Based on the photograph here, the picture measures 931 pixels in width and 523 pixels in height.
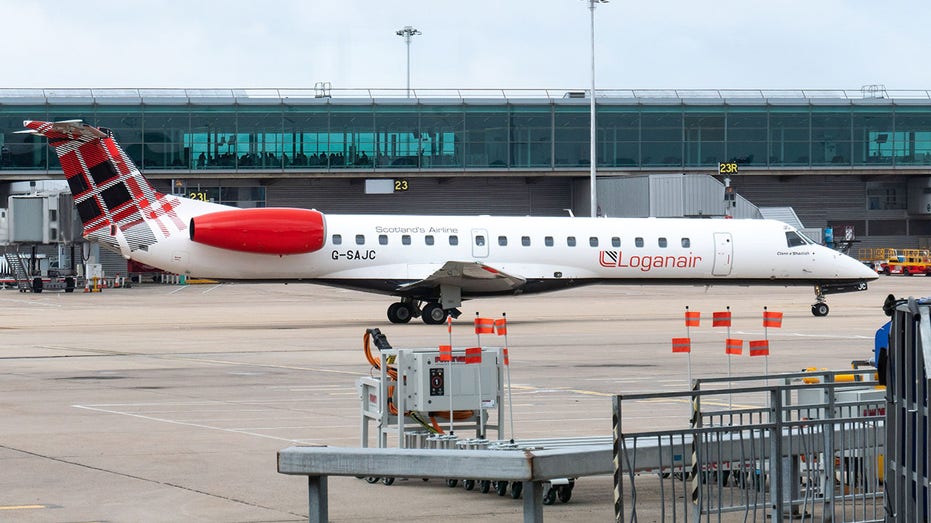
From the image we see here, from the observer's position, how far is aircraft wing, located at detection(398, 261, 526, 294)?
118 feet

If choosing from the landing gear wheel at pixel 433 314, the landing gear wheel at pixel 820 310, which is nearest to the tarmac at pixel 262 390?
the landing gear wheel at pixel 433 314

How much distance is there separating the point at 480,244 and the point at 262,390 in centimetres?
1845

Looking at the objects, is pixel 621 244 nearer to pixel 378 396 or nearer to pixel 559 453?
pixel 378 396

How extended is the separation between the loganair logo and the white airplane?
0.09 feet

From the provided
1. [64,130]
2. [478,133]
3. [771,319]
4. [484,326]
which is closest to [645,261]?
[64,130]

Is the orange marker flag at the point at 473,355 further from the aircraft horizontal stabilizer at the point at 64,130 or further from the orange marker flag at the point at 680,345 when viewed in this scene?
the aircraft horizontal stabilizer at the point at 64,130

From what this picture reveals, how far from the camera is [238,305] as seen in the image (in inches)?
2100

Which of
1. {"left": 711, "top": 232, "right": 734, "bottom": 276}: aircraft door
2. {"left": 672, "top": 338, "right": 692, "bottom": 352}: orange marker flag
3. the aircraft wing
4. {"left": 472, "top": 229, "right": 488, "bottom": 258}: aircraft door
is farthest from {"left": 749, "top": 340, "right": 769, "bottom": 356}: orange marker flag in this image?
{"left": 711, "top": 232, "right": 734, "bottom": 276}: aircraft door

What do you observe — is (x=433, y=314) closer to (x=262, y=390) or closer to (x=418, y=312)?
(x=418, y=312)

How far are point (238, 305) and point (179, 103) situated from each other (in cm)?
2729

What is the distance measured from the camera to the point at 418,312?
38.8m

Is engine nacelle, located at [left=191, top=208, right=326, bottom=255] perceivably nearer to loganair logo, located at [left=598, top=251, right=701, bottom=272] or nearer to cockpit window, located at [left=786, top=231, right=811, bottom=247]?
loganair logo, located at [left=598, top=251, right=701, bottom=272]

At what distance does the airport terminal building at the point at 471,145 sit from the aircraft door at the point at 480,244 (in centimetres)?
3859

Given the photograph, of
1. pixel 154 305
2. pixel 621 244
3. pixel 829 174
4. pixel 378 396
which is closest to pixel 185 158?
pixel 154 305
